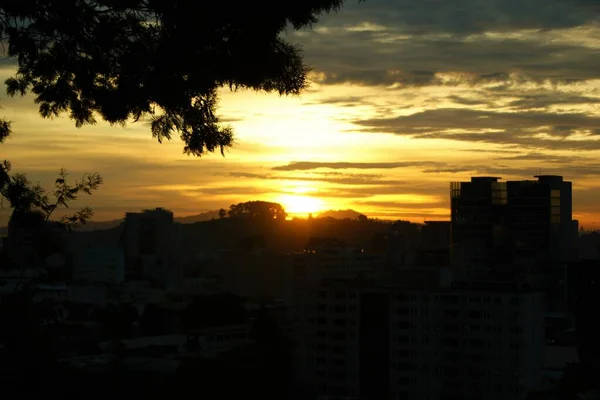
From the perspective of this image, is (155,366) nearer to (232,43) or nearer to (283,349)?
(283,349)

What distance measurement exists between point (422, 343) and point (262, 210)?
328 feet

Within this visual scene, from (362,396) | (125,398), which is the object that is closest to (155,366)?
(362,396)

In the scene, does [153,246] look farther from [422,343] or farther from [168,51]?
[168,51]

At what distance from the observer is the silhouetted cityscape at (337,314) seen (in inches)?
396

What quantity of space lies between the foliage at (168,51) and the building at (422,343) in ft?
84.9

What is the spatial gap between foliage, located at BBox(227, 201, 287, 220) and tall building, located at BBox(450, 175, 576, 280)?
63.6m

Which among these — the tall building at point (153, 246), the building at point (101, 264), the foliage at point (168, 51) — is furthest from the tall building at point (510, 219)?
the foliage at point (168, 51)

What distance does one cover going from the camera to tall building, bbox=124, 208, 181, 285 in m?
85.5

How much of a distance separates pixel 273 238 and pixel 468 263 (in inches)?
2348

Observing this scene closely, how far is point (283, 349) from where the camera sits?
1342 inches

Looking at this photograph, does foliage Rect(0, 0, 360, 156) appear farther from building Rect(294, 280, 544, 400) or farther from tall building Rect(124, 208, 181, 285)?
tall building Rect(124, 208, 181, 285)

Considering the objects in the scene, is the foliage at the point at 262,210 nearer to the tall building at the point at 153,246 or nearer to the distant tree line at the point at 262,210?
the distant tree line at the point at 262,210

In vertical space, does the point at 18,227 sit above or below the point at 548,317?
above

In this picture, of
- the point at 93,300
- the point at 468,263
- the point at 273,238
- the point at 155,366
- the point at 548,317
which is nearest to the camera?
the point at 155,366
